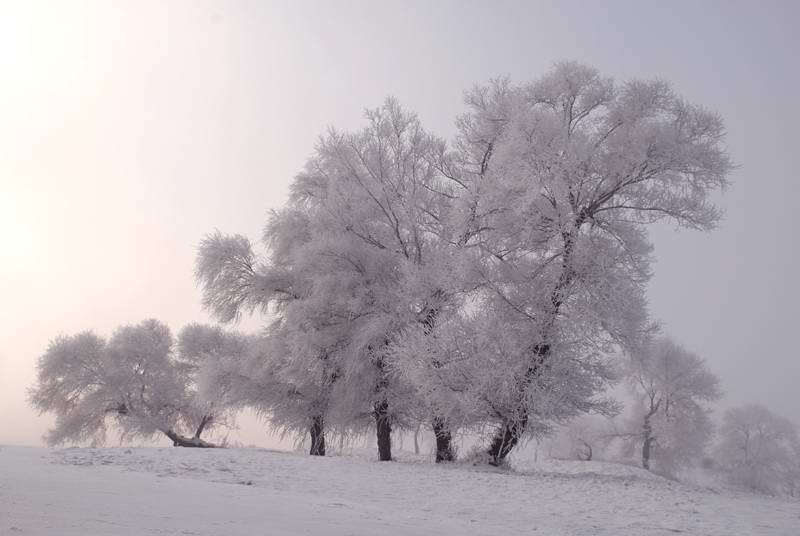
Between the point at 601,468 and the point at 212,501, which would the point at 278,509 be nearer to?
the point at 212,501

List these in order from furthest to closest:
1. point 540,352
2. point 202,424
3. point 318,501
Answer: point 202,424 < point 540,352 < point 318,501

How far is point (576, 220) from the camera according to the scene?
14.0 metres

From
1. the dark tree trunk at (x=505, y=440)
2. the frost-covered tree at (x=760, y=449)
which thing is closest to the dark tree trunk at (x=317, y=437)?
the dark tree trunk at (x=505, y=440)

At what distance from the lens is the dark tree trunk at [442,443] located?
50.8 feet

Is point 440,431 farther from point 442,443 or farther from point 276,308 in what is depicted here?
point 276,308

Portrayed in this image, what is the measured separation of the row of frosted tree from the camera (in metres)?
13.4

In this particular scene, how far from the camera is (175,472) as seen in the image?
9438 mm

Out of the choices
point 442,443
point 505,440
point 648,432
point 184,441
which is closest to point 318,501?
point 505,440

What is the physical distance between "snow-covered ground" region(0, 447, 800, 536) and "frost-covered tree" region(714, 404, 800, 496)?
2687cm

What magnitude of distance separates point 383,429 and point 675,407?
1775cm

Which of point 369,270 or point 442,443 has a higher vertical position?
point 369,270

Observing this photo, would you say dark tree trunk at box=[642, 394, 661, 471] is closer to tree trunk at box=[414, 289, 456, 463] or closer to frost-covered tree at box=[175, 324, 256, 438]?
tree trunk at box=[414, 289, 456, 463]

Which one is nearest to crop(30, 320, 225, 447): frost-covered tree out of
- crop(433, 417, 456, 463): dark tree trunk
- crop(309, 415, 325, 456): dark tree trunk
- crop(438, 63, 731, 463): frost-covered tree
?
crop(309, 415, 325, 456): dark tree trunk

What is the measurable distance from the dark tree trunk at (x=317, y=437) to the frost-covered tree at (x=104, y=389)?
9.41 meters
